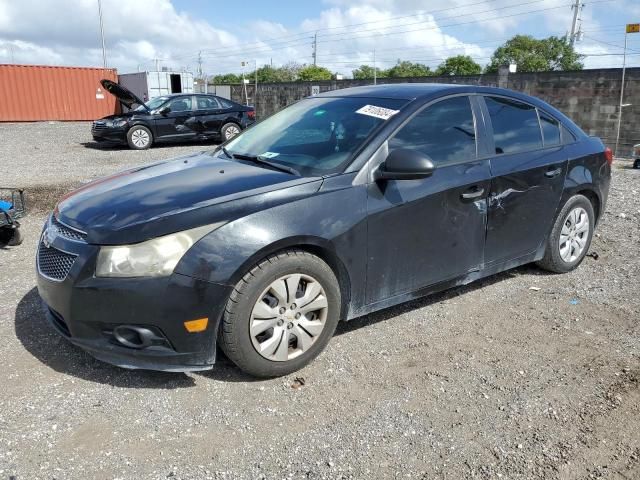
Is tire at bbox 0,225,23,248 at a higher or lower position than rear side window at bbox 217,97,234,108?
lower

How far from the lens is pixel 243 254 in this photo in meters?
2.85

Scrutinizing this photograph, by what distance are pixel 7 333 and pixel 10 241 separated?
2256 mm

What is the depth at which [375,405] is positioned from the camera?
2916 millimetres

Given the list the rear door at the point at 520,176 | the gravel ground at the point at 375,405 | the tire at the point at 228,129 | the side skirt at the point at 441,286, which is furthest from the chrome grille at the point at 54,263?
the tire at the point at 228,129

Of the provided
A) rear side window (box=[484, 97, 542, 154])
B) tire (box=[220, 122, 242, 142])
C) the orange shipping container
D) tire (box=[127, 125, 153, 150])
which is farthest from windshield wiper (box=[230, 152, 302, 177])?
the orange shipping container

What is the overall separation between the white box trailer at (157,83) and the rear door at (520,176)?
2752 centimetres

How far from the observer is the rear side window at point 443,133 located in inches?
144

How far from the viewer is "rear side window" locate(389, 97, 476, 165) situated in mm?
3654

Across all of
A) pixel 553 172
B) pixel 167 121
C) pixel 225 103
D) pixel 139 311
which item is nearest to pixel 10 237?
pixel 139 311

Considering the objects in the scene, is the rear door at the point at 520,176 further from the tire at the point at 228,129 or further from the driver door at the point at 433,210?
the tire at the point at 228,129

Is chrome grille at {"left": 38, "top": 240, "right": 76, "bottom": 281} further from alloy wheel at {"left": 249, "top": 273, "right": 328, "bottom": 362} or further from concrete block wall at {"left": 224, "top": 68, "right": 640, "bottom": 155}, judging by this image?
concrete block wall at {"left": 224, "top": 68, "right": 640, "bottom": 155}

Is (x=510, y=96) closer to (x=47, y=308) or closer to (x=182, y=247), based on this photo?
(x=182, y=247)

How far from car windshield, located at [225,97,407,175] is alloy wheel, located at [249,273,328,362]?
716 millimetres

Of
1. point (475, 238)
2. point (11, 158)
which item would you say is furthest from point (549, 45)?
point (475, 238)
